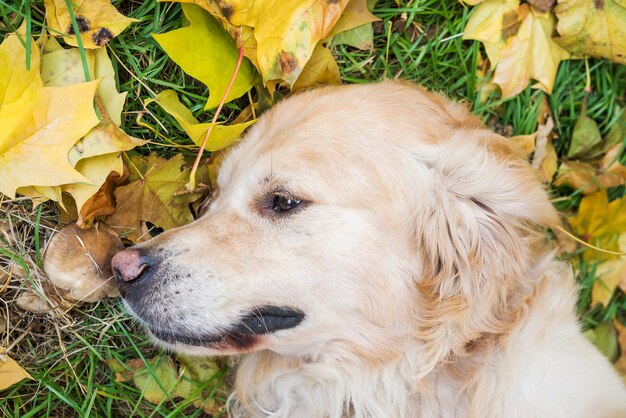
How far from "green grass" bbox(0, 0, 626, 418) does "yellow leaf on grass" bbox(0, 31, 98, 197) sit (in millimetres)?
268

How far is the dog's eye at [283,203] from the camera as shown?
2781 mm

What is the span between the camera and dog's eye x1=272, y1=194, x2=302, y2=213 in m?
2.78

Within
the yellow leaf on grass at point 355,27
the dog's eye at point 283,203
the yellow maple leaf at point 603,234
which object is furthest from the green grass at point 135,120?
the dog's eye at point 283,203

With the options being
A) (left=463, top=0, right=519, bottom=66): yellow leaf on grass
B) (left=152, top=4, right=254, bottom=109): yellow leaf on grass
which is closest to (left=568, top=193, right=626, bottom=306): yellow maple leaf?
(left=463, top=0, right=519, bottom=66): yellow leaf on grass

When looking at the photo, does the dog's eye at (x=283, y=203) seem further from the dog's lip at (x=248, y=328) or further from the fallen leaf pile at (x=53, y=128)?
the fallen leaf pile at (x=53, y=128)

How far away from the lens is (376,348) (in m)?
2.94

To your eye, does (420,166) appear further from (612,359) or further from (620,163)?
(612,359)

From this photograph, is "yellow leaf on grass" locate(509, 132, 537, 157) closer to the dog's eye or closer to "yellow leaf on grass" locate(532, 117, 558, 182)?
"yellow leaf on grass" locate(532, 117, 558, 182)

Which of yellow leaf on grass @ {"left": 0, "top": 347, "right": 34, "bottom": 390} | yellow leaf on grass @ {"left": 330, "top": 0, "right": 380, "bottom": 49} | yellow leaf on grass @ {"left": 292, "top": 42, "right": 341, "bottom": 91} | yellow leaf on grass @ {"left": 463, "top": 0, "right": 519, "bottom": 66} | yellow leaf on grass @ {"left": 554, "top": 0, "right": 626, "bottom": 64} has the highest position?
yellow leaf on grass @ {"left": 554, "top": 0, "right": 626, "bottom": 64}

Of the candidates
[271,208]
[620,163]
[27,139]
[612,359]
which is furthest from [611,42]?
[27,139]

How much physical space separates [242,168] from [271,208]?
316 mm

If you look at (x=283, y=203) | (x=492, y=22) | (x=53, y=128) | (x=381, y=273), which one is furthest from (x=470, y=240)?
(x=53, y=128)

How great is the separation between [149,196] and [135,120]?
394mm

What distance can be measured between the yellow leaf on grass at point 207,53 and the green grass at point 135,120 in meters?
0.18
